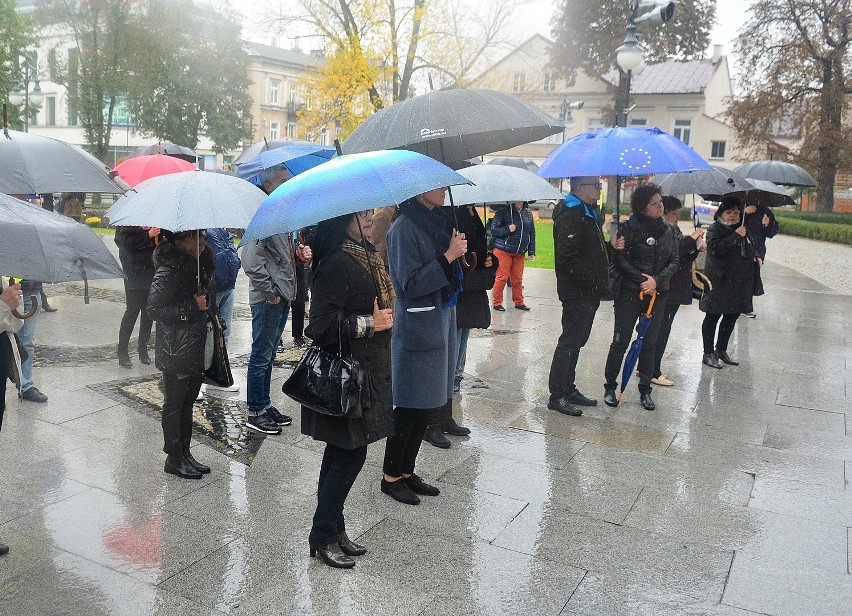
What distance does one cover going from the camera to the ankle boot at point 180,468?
486 centimetres

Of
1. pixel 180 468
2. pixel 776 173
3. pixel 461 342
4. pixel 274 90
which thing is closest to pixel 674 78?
pixel 274 90

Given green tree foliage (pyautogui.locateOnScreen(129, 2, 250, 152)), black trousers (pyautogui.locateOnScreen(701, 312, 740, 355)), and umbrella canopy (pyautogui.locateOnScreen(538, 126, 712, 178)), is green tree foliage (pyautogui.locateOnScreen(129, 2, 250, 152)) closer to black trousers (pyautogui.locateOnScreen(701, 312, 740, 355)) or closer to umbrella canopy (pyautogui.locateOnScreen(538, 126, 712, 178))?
black trousers (pyautogui.locateOnScreen(701, 312, 740, 355))

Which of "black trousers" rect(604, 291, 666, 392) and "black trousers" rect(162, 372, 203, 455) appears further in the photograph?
"black trousers" rect(604, 291, 666, 392)

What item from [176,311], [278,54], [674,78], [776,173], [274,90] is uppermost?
[278,54]

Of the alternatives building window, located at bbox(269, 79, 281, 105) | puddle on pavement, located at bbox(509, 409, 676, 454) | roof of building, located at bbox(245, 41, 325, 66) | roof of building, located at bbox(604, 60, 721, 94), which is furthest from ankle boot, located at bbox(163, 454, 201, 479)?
building window, located at bbox(269, 79, 281, 105)

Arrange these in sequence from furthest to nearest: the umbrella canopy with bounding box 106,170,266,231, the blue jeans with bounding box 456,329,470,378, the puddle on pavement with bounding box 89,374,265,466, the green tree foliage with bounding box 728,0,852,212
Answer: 1. the green tree foliage with bounding box 728,0,852,212
2. the blue jeans with bounding box 456,329,470,378
3. the puddle on pavement with bounding box 89,374,265,466
4. the umbrella canopy with bounding box 106,170,266,231

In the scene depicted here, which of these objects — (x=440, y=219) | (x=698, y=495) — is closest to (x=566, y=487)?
(x=698, y=495)

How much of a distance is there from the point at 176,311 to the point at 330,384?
5.20 feet

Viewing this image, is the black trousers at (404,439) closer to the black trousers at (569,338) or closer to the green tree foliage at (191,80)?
the black trousers at (569,338)

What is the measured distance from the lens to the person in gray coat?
174 inches

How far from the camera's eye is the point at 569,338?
6.43 meters

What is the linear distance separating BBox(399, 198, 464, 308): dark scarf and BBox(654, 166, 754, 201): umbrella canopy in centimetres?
395

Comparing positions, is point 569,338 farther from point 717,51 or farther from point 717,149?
point 717,51

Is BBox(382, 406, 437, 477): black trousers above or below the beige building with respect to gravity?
below
